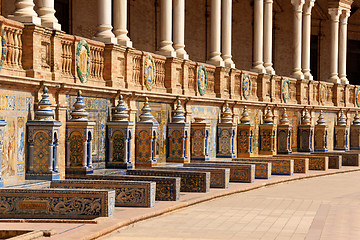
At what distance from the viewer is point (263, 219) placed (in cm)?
1238

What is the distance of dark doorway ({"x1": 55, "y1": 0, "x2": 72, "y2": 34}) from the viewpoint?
22672mm

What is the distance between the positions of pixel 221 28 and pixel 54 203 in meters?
18.8

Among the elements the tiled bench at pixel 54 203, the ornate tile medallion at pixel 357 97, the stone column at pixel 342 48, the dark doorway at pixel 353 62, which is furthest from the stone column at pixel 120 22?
the dark doorway at pixel 353 62

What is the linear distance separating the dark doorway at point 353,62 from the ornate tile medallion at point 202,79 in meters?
20.6

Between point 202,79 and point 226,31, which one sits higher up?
point 226,31

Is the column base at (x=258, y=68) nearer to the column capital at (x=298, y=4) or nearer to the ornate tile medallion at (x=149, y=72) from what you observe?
the column capital at (x=298, y=4)

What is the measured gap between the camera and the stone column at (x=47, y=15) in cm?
1475

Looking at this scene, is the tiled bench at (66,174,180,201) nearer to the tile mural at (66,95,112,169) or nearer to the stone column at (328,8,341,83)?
the tile mural at (66,95,112,169)

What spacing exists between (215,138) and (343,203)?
342 inches

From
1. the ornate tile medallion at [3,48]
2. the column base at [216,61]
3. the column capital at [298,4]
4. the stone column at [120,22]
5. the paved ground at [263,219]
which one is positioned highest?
the column capital at [298,4]

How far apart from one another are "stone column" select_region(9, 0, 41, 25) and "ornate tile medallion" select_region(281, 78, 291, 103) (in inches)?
649

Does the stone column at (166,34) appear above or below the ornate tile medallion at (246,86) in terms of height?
above

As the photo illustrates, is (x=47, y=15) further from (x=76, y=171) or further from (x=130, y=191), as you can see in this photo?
(x=130, y=191)

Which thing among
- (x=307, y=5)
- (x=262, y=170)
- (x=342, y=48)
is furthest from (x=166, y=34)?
(x=342, y=48)
